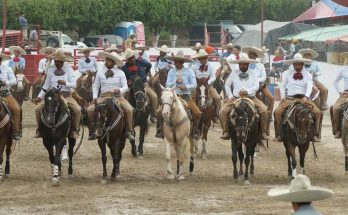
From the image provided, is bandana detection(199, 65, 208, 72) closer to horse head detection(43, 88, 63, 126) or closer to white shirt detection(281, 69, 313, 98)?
white shirt detection(281, 69, 313, 98)

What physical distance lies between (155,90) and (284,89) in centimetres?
689

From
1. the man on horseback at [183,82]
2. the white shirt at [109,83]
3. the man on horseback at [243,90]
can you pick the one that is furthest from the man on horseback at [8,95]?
the man on horseback at [243,90]

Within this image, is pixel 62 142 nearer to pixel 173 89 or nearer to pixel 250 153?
pixel 173 89

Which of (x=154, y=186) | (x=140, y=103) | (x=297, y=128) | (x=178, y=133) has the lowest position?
(x=154, y=186)

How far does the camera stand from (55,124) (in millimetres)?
18953

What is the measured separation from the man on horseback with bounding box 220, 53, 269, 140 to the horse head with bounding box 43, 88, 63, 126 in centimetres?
320

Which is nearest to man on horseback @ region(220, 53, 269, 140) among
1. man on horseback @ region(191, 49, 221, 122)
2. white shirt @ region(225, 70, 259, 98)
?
white shirt @ region(225, 70, 259, 98)

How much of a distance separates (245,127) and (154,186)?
1.99 metres

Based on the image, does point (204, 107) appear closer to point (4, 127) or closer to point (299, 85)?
point (299, 85)

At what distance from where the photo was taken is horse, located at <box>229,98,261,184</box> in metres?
19.2

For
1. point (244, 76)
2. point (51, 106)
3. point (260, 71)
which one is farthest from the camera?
point (260, 71)

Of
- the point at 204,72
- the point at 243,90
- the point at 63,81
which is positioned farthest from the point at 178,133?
the point at 204,72

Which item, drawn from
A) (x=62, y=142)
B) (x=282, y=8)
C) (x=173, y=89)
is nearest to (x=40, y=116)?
(x=62, y=142)

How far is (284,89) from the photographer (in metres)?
20.3
